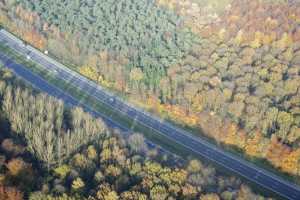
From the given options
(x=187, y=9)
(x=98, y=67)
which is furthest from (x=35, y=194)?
(x=187, y=9)

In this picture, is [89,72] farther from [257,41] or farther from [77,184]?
[257,41]

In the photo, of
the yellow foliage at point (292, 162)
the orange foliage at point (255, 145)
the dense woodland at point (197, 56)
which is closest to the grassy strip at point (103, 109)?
the yellow foliage at point (292, 162)

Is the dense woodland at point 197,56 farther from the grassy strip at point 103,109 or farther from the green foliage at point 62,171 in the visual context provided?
the green foliage at point 62,171

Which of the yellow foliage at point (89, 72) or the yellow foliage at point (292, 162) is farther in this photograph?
the yellow foliage at point (89, 72)

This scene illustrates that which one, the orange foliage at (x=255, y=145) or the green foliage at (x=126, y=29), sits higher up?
the green foliage at (x=126, y=29)

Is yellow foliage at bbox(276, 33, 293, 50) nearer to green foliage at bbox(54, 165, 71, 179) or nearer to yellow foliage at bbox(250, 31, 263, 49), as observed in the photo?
yellow foliage at bbox(250, 31, 263, 49)
